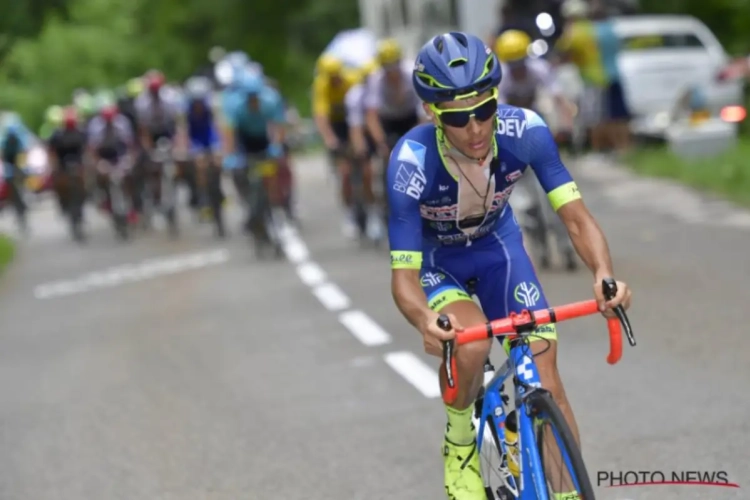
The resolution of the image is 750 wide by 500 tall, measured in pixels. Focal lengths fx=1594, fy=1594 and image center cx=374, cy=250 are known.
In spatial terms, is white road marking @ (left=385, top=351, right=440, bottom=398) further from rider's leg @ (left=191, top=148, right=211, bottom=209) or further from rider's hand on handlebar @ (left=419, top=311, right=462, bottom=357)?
rider's leg @ (left=191, top=148, right=211, bottom=209)

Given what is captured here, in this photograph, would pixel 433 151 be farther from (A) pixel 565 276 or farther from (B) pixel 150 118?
(B) pixel 150 118

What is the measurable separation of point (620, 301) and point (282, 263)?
1282 centimetres

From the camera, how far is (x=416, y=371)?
9742 millimetres

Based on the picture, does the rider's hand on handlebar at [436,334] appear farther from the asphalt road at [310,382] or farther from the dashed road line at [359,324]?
the dashed road line at [359,324]

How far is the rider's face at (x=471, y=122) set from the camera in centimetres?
513

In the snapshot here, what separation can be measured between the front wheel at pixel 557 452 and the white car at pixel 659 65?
19468mm

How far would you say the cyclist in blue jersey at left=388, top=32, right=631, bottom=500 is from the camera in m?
5.14

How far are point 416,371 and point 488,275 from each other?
406 cm

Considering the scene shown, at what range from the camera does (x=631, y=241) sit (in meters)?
15.7

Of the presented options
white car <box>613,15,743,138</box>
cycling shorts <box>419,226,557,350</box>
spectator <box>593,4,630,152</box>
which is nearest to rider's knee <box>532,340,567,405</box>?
cycling shorts <box>419,226,557,350</box>

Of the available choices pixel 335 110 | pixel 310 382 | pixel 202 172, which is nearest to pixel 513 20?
pixel 202 172

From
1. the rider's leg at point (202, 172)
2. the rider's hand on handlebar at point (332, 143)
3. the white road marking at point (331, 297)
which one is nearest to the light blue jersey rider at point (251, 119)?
the rider's hand on handlebar at point (332, 143)

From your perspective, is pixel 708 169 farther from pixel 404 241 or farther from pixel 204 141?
pixel 404 241

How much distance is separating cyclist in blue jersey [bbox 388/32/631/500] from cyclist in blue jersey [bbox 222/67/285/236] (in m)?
12.0
